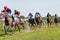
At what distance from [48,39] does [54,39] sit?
0.39m

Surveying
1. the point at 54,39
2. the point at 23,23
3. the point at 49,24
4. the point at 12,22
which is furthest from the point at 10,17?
the point at 49,24

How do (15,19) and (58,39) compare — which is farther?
(15,19)

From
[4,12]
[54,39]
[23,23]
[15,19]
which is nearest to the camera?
[54,39]

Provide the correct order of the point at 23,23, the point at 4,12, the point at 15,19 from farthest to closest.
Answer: the point at 23,23, the point at 15,19, the point at 4,12

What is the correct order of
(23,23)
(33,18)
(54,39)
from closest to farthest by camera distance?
1. (54,39)
2. (23,23)
3. (33,18)

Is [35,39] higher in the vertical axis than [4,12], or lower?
lower

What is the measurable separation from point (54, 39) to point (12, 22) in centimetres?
852

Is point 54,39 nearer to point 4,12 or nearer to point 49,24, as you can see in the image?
point 4,12

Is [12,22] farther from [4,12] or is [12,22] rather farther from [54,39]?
[54,39]

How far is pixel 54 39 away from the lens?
57.4ft

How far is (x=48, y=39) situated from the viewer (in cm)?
1764

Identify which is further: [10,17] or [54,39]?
[10,17]

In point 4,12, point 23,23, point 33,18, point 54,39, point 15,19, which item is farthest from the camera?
point 33,18

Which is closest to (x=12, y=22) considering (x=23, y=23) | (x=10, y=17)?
(x=10, y=17)
